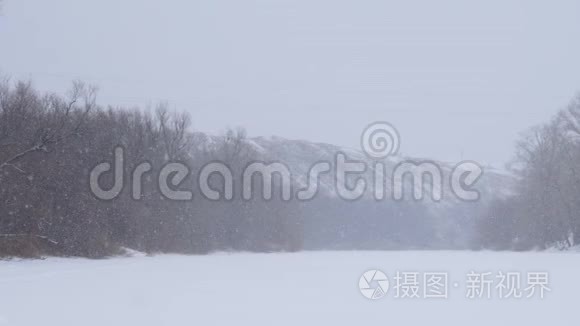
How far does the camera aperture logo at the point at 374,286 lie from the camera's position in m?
14.0

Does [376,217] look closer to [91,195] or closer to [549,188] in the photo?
[549,188]

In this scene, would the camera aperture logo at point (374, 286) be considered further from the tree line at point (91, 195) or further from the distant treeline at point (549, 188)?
the distant treeline at point (549, 188)

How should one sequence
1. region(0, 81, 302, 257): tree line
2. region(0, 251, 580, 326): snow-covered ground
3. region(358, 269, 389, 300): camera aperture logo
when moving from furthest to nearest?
1. region(0, 81, 302, 257): tree line
2. region(358, 269, 389, 300): camera aperture logo
3. region(0, 251, 580, 326): snow-covered ground

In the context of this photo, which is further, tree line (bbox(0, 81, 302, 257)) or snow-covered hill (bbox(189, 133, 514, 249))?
snow-covered hill (bbox(189, 133, 514, 249))

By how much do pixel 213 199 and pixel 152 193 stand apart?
1194 centimetres

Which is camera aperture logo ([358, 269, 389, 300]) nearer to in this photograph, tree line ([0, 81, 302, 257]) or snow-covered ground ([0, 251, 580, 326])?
snow-covered ground ([0, 251, 580, 326])

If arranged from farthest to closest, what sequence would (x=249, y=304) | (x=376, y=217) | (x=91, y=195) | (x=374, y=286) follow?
(x=376, y=217) → (x=91, y=195) → (x=374, y=286) → (x=249, y=304)

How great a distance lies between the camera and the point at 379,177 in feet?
381

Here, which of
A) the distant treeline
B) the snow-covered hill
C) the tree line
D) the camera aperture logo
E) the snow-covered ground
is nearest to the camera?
the snow-covered ground

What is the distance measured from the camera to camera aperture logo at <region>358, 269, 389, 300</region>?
45.8ft

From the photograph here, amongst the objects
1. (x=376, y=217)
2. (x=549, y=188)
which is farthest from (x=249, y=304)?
(x=376, y=217)

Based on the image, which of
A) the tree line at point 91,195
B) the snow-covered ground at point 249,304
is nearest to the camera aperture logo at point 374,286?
the snow-covered ground at point 249,304

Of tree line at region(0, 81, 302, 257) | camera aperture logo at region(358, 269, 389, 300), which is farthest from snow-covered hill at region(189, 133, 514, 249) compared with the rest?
camera aperture logo at region(358, 269, 389, 300)

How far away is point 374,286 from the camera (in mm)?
15477
